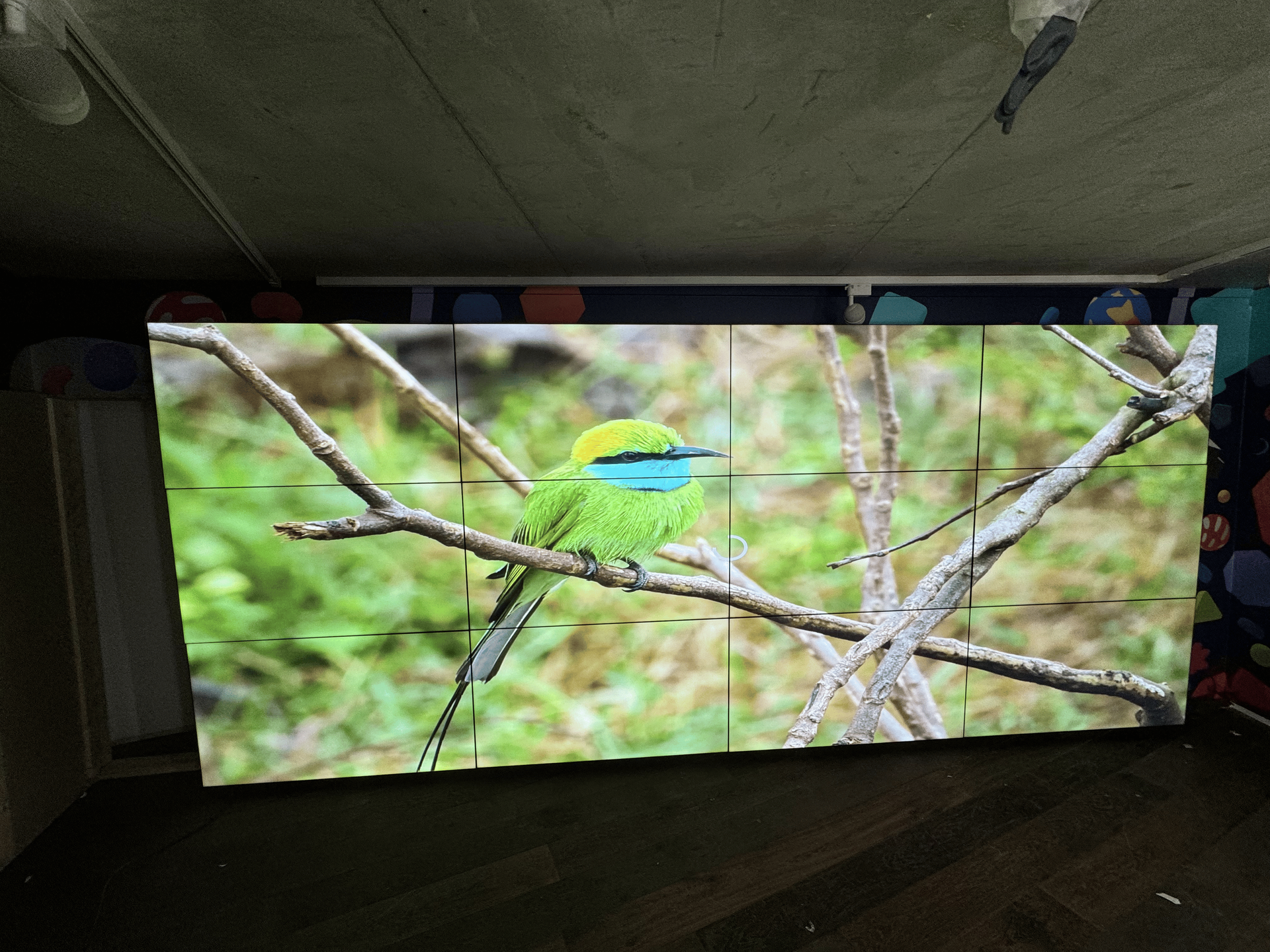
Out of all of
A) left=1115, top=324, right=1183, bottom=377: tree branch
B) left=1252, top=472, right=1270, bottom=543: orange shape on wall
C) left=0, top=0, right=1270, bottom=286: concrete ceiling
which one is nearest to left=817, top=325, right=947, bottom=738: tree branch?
left=0, top=0, right=1270, bottom=286: concrete ceiling

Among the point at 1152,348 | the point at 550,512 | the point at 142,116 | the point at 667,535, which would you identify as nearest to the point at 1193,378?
the point at 1152,348

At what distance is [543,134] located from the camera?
1260 mm

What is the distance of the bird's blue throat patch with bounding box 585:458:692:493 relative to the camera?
2.00 metres

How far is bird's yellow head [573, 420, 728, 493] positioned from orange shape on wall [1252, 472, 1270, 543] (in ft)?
9.38

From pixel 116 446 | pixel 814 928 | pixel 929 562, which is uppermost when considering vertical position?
pixel 116 446

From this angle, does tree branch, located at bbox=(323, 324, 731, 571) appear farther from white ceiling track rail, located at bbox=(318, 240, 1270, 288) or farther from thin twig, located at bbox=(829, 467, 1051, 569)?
thin twig, located at bbox=(829, 467, 1051, 569)

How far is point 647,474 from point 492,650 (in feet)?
3.07

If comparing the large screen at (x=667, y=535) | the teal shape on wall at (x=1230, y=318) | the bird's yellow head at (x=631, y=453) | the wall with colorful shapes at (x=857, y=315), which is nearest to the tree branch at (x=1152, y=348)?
the large screen at (x=667, y=535)

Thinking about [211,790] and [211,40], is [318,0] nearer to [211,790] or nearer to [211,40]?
[211,40]

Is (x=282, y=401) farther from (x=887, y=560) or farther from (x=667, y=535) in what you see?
(x=887, y=560)

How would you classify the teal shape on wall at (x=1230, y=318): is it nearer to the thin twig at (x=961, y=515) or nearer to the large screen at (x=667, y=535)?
the large screen at (x=667, y=535)

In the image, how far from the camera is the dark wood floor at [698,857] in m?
1.57

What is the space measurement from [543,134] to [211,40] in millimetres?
630

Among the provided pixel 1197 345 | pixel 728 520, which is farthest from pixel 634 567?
pixel 1197 345
